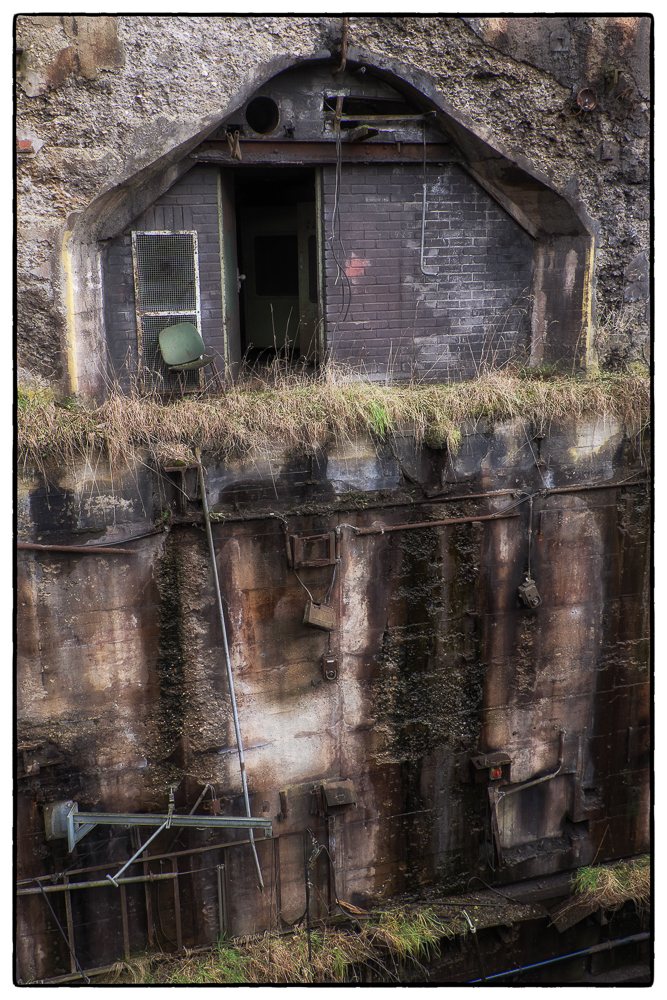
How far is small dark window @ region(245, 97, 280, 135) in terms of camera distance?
6109 mm

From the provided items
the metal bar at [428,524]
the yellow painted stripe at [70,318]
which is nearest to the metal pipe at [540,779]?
the metal bar at [428,524]

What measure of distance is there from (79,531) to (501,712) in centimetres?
396

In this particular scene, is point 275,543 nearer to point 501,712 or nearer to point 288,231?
point 501,712

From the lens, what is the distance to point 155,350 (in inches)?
248

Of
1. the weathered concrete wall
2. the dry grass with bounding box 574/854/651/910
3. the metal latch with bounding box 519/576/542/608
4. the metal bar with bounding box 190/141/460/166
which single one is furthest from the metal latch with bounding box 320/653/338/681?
the metal bar with bounding box 190/141/460/166

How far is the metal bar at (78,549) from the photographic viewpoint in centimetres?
516

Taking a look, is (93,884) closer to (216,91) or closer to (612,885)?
(612,885)

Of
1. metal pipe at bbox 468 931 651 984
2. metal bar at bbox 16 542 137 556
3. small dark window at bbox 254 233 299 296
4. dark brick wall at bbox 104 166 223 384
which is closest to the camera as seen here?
metal bar at bbox 16 542 137 556

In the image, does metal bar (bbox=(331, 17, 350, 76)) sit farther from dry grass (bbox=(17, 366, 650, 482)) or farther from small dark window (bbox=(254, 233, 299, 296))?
small dark window (bbox=(254, 233, 299, 296))

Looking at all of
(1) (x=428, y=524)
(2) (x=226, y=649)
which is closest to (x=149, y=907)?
(2) (x=226, y=649)

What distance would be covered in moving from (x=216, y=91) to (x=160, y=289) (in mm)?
1594

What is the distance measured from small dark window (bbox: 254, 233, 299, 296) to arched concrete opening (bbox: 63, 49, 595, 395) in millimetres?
1160

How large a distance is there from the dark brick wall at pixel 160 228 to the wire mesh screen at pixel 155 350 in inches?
3.6

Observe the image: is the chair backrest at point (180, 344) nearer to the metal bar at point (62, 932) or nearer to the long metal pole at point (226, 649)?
the long metal pole at point (226, 649)
